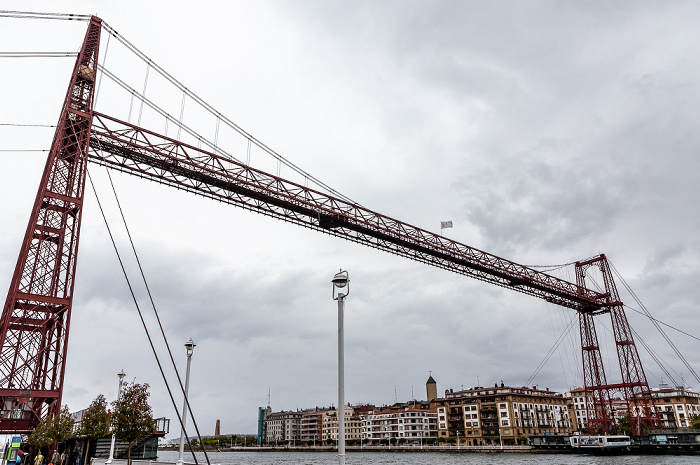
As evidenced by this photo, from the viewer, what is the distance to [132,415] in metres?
17.4

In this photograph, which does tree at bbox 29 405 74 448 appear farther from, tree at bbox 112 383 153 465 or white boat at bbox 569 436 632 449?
white boat at bbox 569 436 632 449

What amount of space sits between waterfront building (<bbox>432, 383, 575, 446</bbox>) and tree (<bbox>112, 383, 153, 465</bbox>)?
291ft

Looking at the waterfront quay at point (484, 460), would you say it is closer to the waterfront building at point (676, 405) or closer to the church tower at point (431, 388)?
the church tower at point (431, 388)

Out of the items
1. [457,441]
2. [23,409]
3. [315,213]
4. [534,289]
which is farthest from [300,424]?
[23,409]

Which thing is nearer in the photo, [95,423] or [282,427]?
[95,423]

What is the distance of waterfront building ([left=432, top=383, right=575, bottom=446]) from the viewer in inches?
3745

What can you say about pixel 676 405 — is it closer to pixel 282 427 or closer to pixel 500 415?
pixel 500 415

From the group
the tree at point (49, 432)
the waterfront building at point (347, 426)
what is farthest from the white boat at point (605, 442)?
the waterfront building at point (347, 426)

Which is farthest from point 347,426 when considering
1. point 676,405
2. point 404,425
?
point 676,405

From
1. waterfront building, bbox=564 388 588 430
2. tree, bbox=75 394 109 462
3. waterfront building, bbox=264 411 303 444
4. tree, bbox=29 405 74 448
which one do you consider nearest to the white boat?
tree, bbox=75 394 109 462

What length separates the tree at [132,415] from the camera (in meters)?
17.3

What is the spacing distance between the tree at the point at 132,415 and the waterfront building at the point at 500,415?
88.6 meters

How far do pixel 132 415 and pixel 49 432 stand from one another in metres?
2.90

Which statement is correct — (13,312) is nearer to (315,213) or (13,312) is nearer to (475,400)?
(315,213)
